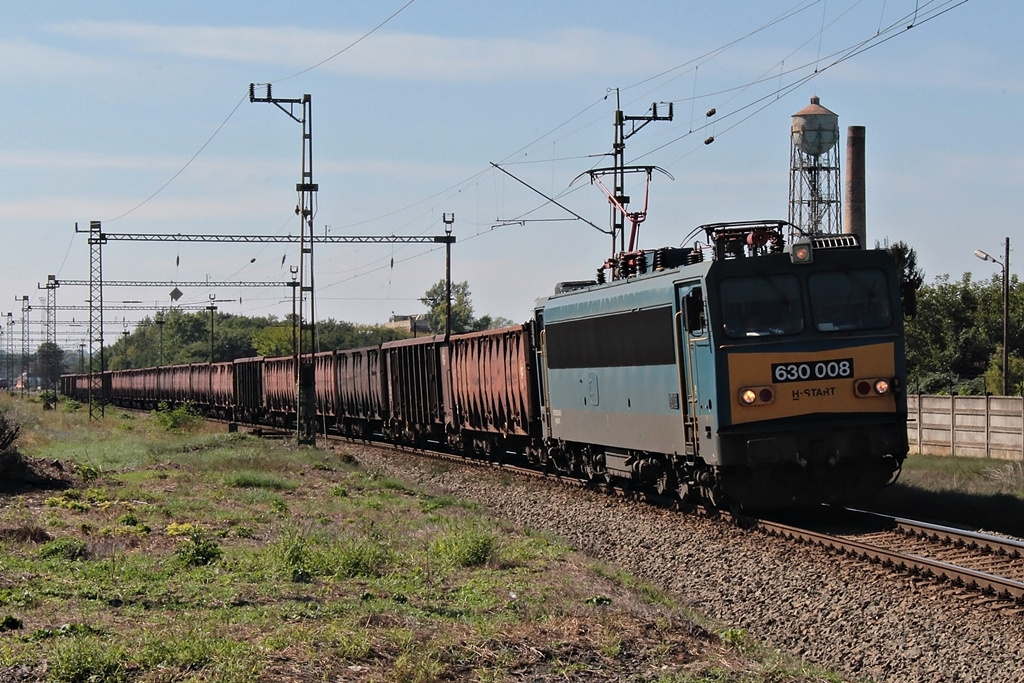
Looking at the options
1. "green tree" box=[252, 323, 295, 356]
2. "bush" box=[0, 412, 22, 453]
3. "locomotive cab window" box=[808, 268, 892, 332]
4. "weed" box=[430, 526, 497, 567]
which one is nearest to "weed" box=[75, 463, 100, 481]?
"bush" box=[0, 412, 22, 453]

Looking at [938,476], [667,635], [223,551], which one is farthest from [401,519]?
[938,476]

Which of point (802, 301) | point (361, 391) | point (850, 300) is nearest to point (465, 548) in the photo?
point (802, 301)

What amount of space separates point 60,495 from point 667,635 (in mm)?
12290

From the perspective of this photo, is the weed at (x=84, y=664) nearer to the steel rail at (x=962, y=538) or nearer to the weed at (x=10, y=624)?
the weed at (x=10, y=624)

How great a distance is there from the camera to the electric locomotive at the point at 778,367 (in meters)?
14.1

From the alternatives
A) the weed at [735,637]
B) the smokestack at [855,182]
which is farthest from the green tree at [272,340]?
the weed at [735,637]

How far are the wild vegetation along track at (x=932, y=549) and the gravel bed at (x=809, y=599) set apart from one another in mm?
234

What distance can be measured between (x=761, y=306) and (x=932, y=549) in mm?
3531

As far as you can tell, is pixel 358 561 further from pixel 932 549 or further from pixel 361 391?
pixel 361 391

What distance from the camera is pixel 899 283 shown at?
14.7 m

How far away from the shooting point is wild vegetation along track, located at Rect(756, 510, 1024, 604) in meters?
10.6

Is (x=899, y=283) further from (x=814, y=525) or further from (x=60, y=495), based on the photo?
(x=60, y=495)

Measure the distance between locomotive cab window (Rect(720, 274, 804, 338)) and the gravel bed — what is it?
246 centimetres

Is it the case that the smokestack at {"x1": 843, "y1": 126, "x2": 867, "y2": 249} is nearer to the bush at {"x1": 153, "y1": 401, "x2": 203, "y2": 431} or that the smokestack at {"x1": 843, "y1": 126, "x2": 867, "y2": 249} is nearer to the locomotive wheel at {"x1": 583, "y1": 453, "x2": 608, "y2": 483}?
the bush at {"x1": 153, "y1": 401, "x2": 203, "y2": 431}
